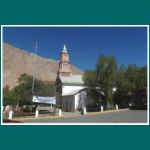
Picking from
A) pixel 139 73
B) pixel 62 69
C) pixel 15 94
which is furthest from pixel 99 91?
pixel 62 69

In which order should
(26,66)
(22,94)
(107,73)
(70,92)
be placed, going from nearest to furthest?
(107,73), (22,94), (70,92), (26,66)

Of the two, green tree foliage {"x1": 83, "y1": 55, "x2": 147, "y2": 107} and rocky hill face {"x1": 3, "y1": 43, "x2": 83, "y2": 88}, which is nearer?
green tree foliage {"x1": 83, "y1": 55, "x2": 147, "y2": 107}

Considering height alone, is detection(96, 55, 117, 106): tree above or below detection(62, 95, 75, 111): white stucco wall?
above

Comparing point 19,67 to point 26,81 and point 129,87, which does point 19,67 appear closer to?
point 26,81

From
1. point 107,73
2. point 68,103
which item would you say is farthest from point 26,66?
point 107,73

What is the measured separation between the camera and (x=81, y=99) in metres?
31.6

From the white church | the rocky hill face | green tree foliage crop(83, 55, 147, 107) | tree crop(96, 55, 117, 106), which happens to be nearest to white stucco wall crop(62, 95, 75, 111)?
the white church

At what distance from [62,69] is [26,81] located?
407 inches

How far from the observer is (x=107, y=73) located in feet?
91.8

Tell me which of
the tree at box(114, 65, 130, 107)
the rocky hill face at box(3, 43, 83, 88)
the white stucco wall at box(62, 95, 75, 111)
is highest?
the rocky hill face at box(3, 43, 83, 88)

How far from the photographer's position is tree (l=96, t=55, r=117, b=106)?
27473 mm

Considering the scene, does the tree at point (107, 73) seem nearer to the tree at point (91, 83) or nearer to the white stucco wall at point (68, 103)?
the tree at point (91, 83)

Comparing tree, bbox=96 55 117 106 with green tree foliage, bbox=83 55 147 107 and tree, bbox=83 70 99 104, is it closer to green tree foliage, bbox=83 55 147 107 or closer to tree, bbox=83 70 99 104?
green tree foliage, bbox=83 55 147 107

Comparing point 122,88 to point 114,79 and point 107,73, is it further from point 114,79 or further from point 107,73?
point 107,73
